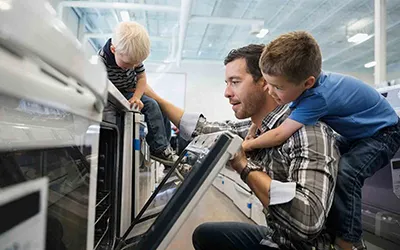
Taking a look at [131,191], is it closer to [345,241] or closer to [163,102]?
[163,102]

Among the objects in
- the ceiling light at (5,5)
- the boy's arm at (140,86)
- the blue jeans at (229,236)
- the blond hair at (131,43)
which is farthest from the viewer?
the boy's arm at (140,86)

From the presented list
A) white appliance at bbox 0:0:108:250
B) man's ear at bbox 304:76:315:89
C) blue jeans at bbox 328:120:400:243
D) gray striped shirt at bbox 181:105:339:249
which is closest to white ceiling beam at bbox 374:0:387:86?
blue jeans at bbox 328:120:400:243

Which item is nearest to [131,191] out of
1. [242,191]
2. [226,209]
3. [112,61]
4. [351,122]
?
[112,61]

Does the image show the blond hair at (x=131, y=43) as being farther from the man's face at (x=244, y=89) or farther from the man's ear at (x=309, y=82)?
the man's ear at (x=309, y=82)

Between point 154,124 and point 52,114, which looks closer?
point 52,114

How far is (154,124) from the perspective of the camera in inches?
63.1

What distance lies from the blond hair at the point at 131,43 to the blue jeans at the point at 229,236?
2.91ft

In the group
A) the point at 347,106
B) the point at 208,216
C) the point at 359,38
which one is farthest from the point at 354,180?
the point at 359,38

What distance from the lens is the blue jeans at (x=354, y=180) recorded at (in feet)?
3.26

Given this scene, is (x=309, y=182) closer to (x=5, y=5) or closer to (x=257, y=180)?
(x=257, y=180)

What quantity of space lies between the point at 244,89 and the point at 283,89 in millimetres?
165

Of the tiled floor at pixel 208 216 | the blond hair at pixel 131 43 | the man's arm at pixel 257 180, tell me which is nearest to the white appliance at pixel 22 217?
the man's arm at pixel 257 180

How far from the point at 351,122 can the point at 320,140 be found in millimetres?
368

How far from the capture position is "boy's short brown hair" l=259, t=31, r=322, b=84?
913mm
